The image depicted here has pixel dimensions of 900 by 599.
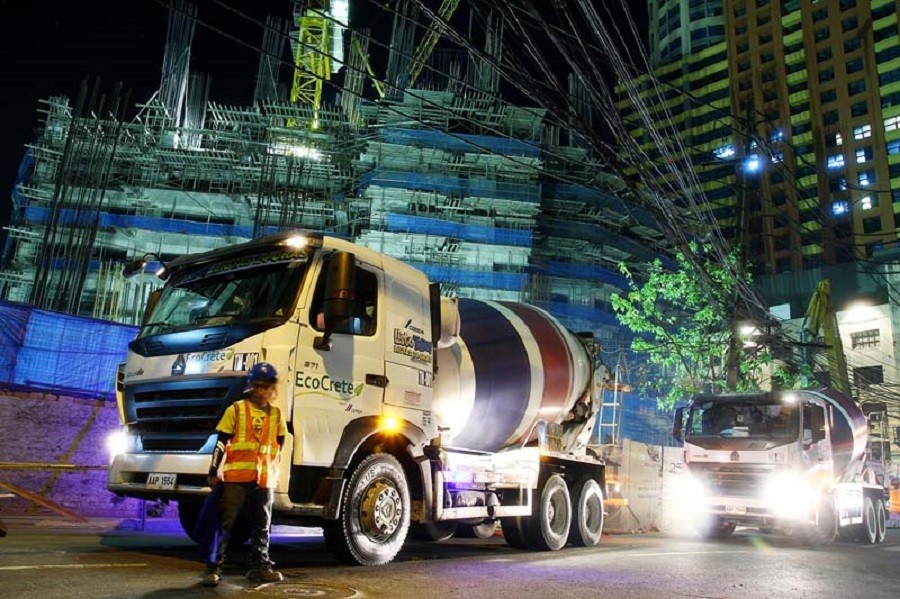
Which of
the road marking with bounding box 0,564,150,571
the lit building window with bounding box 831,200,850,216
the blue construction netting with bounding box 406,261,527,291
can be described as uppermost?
the lit building window with bounding box 831,200,850,216

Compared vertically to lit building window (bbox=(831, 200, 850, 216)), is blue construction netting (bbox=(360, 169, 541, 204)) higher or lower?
lower

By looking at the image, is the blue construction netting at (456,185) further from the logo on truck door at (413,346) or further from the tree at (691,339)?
the logo on truck door at (413,346)

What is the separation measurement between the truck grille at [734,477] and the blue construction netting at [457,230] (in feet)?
93.9

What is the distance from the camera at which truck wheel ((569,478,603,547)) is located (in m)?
11.5

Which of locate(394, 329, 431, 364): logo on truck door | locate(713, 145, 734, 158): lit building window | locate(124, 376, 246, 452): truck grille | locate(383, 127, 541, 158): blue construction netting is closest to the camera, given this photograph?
locate(124, 376, 246, 452): truck grille

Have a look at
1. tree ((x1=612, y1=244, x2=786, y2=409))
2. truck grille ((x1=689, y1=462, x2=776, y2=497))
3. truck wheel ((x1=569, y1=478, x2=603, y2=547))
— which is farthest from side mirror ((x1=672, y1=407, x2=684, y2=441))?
tree ((x1=612, y1=244, x2=786, y2=409))

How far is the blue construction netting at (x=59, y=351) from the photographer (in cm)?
1387

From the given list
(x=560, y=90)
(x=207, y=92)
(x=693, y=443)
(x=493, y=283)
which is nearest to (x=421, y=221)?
(x=493, y=283)

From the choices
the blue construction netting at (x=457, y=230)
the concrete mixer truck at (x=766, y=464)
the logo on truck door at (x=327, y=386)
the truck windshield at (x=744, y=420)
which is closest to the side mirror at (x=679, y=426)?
the concrete mixer truck at (x=766, y=464)

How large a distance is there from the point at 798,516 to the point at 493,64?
1086cm

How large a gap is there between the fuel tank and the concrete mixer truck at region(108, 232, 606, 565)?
0.14 feet

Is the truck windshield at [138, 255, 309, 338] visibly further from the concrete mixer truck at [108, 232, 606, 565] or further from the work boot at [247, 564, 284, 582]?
the work boot at [247, 564, 284, 582]

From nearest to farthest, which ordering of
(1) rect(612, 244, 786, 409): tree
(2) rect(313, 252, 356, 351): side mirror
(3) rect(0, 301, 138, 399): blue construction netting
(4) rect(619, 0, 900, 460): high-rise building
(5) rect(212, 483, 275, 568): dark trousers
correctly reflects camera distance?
→ (5) rect(212, 483, 275, 568): dark trousers, (2) rect(313, 252, 356, 351): side mirror, (3) rect(0, 301, 138, 399): blue construction netting, (1) rect(612, 244, 786, 409): tree, (4) rect(619, 0, 900, 460): high-rise building

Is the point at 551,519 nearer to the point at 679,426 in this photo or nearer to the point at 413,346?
the point at 413,346
